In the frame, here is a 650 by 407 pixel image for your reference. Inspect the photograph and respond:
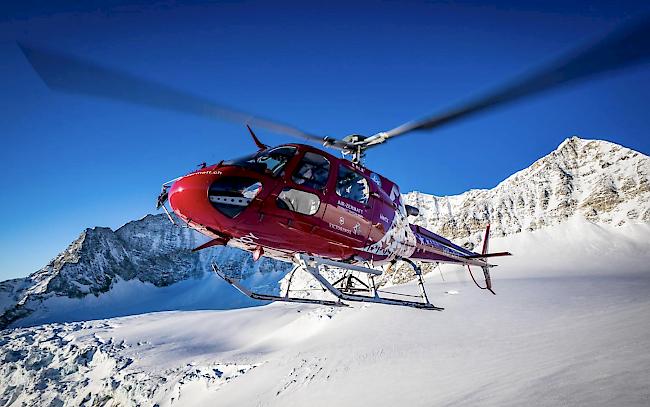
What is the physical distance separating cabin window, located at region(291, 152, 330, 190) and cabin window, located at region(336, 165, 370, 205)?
37 cm

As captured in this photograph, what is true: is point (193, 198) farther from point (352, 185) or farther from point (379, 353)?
point (379, 353)

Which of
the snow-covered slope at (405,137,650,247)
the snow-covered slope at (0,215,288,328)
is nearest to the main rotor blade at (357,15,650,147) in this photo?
the snow-covered slope at (405,137,650,247)

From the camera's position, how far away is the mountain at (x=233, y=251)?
283 ft

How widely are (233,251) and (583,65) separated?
151 metres

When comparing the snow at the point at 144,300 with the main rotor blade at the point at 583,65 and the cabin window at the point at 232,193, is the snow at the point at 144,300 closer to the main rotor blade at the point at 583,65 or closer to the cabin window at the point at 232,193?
the cabin window at the point at 232,193

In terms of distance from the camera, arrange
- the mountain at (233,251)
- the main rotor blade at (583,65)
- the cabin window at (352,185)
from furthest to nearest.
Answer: the mountain at (233,251), the cabin window at (352,185), the main rotor blade at (583,65)

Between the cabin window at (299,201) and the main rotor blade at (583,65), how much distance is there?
294 centimetres

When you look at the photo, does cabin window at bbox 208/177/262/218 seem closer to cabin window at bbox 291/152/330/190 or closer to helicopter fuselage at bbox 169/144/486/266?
helicopter fuselage at bbox 169/144/486/266

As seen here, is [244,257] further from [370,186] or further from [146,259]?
[370,186]

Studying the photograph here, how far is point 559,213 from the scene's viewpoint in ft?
285

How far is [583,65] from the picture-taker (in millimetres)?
3674

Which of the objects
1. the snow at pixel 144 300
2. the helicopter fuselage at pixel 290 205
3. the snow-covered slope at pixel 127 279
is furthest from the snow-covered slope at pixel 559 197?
the helicopter fuselage at pixel 290 205

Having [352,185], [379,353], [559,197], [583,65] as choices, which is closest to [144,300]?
Answer: [379,353]

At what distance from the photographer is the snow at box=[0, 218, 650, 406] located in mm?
8143
